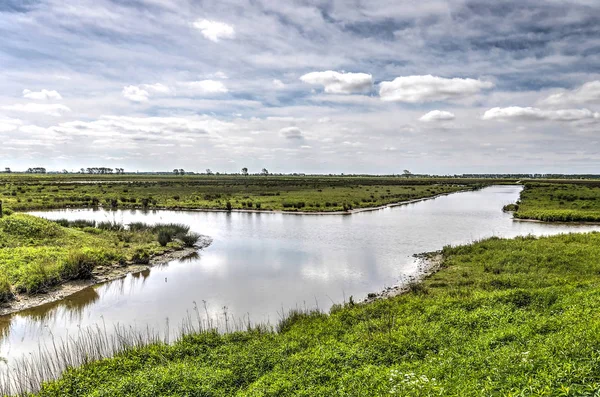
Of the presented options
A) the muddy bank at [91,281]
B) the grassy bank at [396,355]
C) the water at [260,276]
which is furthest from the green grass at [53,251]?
the grassy bank at [396,355]

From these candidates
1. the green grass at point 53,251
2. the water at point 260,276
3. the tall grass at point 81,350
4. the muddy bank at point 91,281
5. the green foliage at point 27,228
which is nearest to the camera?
the tall grass at point 81,350

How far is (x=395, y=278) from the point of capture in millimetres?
21359

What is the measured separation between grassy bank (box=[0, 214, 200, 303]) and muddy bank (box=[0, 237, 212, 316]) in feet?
1.10

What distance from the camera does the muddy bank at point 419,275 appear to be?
17.8 meters

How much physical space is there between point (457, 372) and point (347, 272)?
14.5 metres

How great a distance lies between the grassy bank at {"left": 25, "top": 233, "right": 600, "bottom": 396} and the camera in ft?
24.6

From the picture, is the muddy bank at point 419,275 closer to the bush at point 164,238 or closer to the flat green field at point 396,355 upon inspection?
the flat green field at point 396,355

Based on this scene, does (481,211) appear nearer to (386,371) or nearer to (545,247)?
(545,247)

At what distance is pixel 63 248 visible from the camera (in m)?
23.3

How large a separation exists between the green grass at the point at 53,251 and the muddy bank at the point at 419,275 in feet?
52.8

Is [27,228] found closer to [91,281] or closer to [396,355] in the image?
[91,281]

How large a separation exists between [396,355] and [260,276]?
13099mm

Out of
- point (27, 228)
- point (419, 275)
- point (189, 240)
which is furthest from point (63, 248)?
point (419, 275)

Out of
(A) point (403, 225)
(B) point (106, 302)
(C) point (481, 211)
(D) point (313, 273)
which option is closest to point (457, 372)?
(D) point (313, 273)
